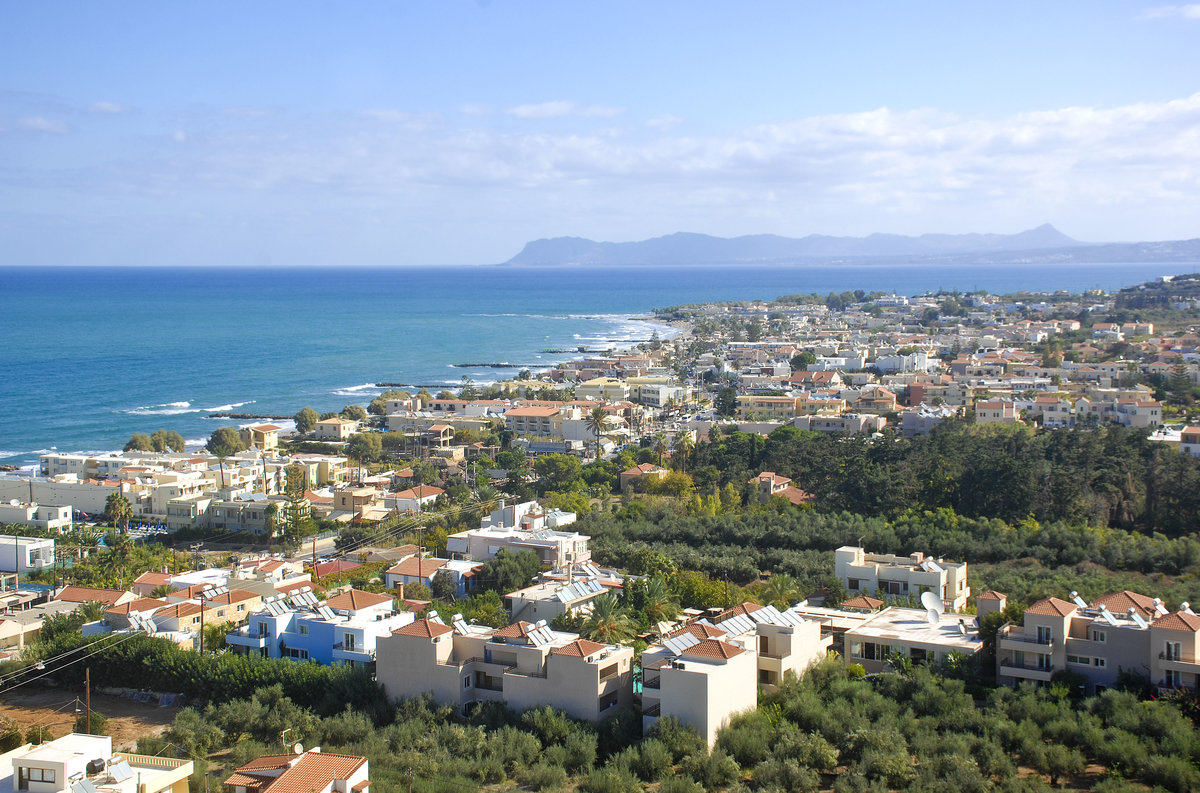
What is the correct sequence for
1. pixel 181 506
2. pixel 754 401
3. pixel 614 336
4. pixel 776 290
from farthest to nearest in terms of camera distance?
pixel 776 290, pixel 614 336, pixel 754 401, pixel 181 506

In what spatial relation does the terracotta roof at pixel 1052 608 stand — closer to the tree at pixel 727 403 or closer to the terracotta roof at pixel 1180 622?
the terracotta roof at pixel 1180 622

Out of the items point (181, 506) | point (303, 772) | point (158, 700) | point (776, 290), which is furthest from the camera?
point (776, 290)

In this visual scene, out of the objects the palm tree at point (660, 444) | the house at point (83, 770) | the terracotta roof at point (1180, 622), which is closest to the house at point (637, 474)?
the palm tree at point (660, 444)

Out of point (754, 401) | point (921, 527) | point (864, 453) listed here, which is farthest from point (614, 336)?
point (921, 527)

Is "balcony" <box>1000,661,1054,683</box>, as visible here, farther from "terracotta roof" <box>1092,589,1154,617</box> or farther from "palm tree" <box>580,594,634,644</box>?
"palm tree" <box>580,594,634,644</box>

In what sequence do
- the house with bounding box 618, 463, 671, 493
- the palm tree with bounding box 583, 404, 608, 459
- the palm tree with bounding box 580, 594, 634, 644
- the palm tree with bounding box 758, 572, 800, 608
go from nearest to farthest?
the palm tree with bounding box 580, 594, 634, 644 < the palm tree with bounding box 758, 572, 800, 608 < the house with bounding box 618, 463, 671, 493 < the palm tree with bounding box 583, 404, 608, 459

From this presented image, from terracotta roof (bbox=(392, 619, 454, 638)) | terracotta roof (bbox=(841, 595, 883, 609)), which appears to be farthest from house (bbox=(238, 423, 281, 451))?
terracotta roof (bbox=(841, 595, 883, 609))

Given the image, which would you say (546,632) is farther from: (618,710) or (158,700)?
(158,700)
